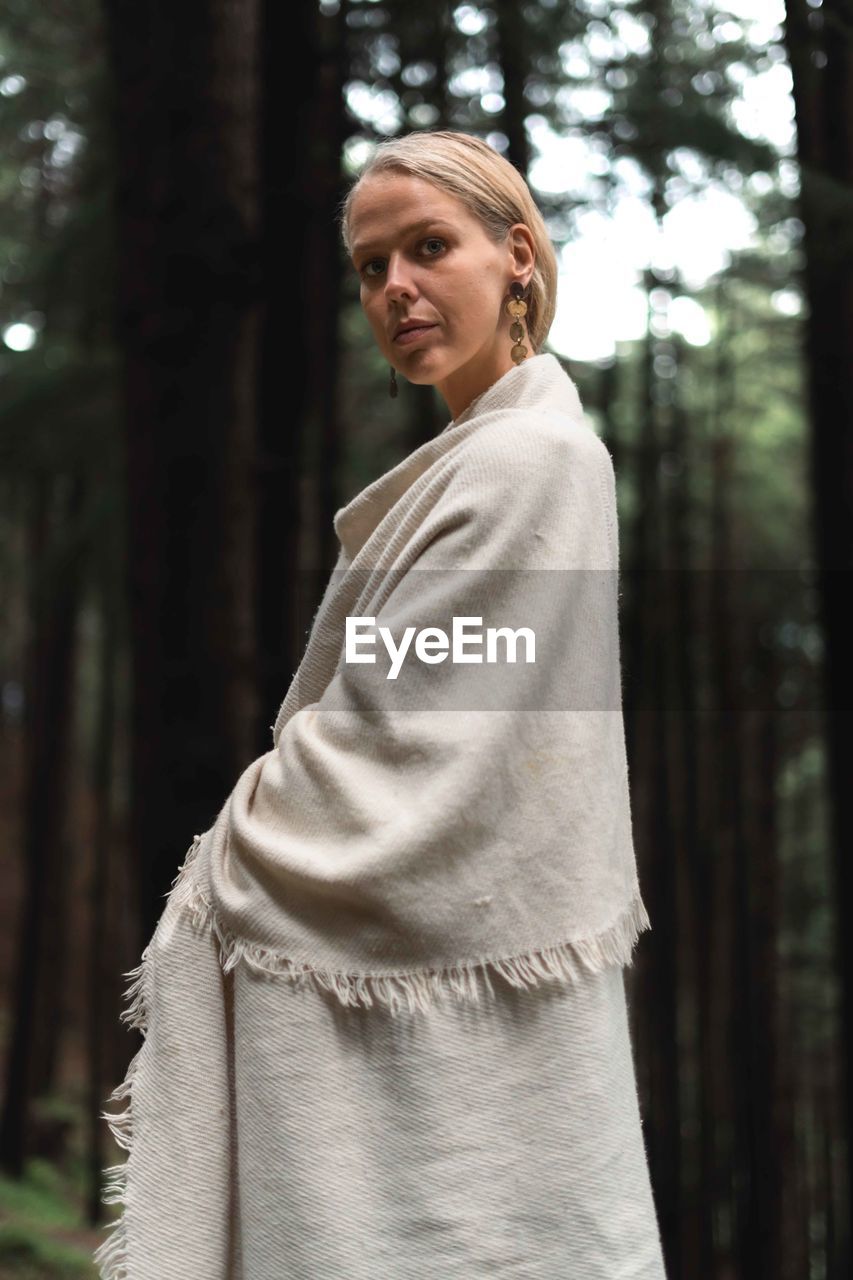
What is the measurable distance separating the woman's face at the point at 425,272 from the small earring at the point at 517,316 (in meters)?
0.03

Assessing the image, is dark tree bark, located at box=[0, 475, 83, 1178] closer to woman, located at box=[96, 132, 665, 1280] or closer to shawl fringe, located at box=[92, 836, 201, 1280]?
shawl fringe, located at box=[92, 836, 201, 1280]

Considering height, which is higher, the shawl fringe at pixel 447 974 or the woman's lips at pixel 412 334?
the woman's lips at pixel 412 334

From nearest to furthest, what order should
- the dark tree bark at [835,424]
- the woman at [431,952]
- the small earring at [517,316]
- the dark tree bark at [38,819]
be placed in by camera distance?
the woman at [431,952] → the small earring at [517,316] → the dark tree bark at [835,424] → the dark tree bark at [38,819]

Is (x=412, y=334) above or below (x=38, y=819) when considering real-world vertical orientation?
above

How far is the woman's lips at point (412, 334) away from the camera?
6.07 ft

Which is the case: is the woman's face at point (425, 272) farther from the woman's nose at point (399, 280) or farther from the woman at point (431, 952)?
the woman at point (431, 952)

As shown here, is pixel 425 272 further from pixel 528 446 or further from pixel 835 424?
pixel 835 424

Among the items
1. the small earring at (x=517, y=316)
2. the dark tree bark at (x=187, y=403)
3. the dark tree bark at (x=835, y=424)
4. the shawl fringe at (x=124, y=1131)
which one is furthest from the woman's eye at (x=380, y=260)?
the dark tree bark at (x=835, y=424)

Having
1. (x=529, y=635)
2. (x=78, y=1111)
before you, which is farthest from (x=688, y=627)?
(x=78, y=1111)

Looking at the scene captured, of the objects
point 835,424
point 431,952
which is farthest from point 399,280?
point 835,424

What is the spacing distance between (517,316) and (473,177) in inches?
7.3

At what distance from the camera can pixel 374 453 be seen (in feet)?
30.7

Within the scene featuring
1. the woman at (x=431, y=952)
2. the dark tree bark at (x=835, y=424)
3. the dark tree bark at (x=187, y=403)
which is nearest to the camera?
the woman at (x=431, y=952)

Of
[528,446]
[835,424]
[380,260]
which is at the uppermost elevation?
[835,424]
